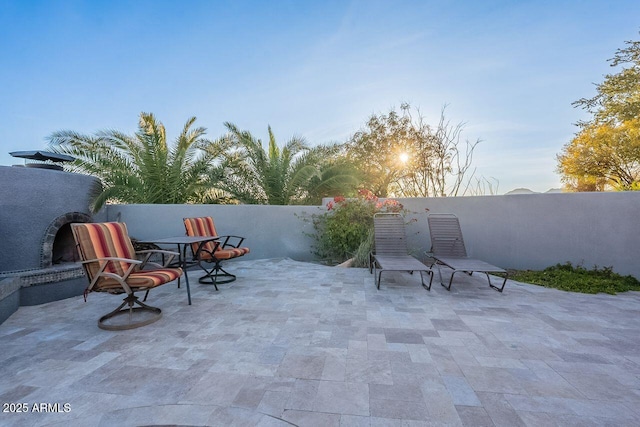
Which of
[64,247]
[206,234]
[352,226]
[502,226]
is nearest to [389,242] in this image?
[352,226]

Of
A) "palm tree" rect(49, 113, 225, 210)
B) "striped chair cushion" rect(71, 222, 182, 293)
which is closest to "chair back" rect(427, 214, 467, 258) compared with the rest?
"striped chair cushion" rect(71, 222, 182, 293)

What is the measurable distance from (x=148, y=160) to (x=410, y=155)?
34.3 ft

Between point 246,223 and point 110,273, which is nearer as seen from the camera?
point 110,273

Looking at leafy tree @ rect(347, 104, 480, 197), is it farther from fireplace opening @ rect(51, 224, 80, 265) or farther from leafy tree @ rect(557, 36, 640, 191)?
fireplace opening @ rect(51, 224, 80, 265)

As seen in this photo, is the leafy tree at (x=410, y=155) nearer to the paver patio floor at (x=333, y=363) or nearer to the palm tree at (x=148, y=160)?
the palm tree at (x=148, y=160)

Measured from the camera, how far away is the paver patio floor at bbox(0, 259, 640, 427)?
1.84 meters

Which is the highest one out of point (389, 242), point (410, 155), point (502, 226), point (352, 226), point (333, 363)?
point (410, 155)

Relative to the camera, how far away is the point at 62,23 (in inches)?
259

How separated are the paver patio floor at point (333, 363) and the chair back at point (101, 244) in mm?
690

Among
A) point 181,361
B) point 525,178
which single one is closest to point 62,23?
point 181,361

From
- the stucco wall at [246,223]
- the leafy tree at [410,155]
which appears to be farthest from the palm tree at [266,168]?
the leafy tree at [410,155]

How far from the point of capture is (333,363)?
8.01 ft

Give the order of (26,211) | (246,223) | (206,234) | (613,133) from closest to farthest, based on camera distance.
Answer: (26,211) → (206,234) → (246,223) → (613,133)

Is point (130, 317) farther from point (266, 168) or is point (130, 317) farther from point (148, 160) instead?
point (266, 168)
